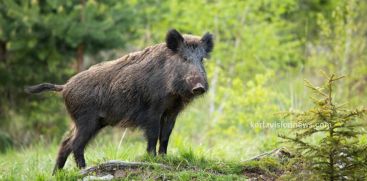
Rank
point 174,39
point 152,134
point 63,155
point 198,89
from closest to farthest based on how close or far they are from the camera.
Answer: point 198,89, point 152,134, point 174,39, point 63,155

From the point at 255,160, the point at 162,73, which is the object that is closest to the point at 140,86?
the point at 162,73

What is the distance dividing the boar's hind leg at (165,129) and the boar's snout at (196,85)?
48 cm

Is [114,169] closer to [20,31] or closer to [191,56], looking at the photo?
[191,56]

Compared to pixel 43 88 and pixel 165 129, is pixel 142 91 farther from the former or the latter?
pixel 43 88

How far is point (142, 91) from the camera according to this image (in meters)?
6.29

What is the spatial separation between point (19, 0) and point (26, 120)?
7.91ft

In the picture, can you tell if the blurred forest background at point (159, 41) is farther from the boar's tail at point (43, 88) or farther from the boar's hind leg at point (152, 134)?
the boar's tail at point (43, 88)

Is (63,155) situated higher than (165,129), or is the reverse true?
(165,129)

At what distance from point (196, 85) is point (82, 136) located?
1.38 meters

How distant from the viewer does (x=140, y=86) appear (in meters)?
6.28

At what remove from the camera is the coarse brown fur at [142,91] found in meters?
6.21

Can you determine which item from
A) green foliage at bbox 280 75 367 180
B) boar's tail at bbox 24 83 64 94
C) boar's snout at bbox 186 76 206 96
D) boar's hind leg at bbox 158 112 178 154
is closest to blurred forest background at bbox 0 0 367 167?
boar's hind leg at bbox 158 112 178 154

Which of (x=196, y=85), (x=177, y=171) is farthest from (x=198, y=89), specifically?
(x=177, y=171)

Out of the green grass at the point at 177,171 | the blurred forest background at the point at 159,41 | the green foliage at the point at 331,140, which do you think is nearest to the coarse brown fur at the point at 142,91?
the green grass at the point at 177,171
